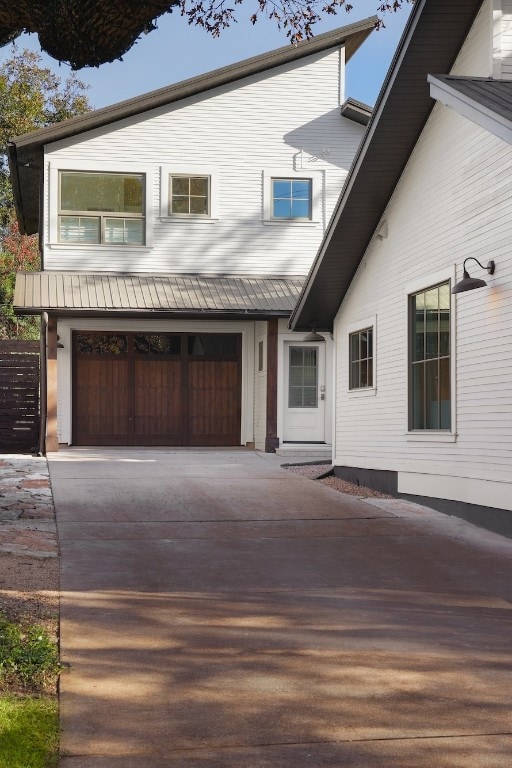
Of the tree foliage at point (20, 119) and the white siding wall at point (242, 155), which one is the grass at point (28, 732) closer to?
the white siding wall at point (242, 155)

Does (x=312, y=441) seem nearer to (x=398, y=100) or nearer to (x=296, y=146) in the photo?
(x=296, y=146)

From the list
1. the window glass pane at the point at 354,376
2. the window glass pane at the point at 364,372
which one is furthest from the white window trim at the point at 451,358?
the window glass pane at the point at 354,376

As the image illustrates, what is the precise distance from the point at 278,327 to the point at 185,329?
216 centimetres

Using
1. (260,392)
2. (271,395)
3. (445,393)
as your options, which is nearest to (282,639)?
(445,393)

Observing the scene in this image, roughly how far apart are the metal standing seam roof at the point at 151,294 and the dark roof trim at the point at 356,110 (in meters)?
3.59

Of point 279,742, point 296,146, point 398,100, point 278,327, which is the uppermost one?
point 296,146

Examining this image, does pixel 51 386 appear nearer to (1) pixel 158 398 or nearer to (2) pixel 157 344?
(1) pixel 158 398

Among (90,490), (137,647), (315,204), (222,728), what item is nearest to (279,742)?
(222,728)

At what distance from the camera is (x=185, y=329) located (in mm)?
20391

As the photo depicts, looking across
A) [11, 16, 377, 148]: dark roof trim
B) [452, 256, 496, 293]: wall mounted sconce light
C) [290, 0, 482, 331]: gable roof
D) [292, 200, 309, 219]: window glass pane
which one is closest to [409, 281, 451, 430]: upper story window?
[452, 256, 496, 293]: wall mounted sconce light

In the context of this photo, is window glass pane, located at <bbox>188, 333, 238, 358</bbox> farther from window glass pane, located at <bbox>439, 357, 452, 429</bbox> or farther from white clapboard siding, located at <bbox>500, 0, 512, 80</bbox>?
white clapboard siding, located at <bbox>500, 0, 512, 80</bbox>

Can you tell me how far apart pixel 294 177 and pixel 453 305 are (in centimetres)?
1029

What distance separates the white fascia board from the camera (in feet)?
27.4

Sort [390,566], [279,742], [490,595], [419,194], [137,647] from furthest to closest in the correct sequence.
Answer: [419,194], [390,566], [490,595], [137,647], [279,742]
